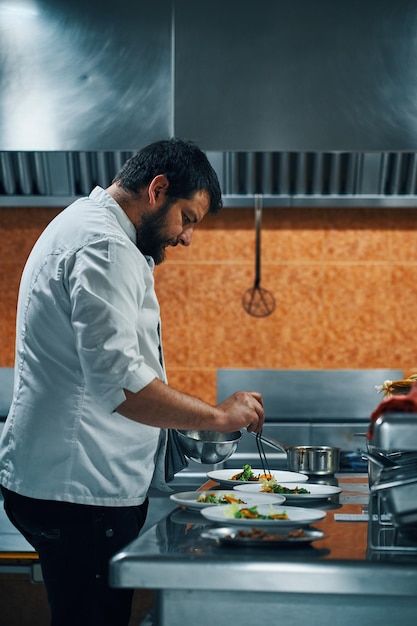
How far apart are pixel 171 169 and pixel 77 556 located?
34.4 inches

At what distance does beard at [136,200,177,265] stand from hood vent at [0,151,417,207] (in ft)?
5.46

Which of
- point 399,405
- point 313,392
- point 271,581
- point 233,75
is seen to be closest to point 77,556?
point 271,581

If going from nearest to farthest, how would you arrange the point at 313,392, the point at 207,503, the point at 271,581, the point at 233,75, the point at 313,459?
the point at 271,581
the point at 207,503
the point at 313,459
the point at 233,75
the point at 313,392


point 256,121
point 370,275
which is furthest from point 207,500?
point 370,275

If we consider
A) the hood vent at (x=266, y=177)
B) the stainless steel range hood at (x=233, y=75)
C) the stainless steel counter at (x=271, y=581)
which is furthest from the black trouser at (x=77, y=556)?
the hood vent at (x=266, y=177)

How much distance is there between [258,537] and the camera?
1300mm

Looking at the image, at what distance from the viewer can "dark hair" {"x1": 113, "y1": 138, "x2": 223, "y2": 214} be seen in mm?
1947

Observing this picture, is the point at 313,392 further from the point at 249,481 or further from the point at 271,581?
the point at 271,581

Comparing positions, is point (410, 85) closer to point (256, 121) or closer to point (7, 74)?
point (256, 121)

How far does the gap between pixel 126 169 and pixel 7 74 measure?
1255 mm

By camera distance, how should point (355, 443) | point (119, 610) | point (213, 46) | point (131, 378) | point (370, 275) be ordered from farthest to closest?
point (370, 275) < point (355, 443) < point (213, 46) < point (119, 610) < point (131, 378)

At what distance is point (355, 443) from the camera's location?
366 cm

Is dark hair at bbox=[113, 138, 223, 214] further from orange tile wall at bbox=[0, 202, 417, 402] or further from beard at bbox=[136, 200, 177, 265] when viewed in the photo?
orange tile wall at bbox=[0, 202, 417, 402]

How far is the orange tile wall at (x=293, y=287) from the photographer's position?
390cm
